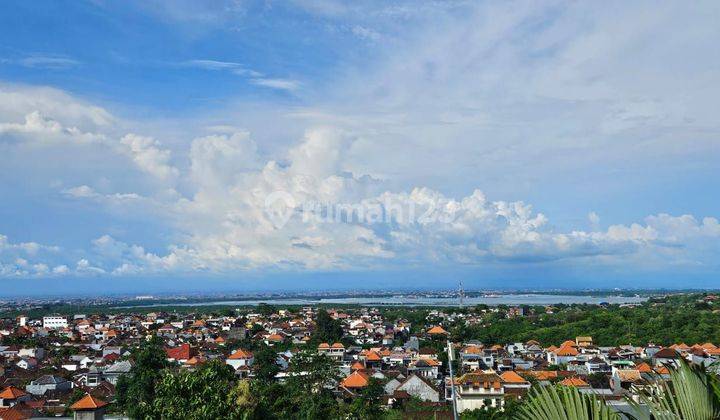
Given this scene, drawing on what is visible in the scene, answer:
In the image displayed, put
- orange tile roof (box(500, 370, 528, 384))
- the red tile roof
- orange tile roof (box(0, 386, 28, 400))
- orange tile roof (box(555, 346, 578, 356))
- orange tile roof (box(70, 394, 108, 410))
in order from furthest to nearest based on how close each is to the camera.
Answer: orange tile roof (box(555, 346, 578, 356)) < the red tile roof < orange tile roof (box(500, 370, 528, 384)) < orange tile roof (box(0, 386, 28, 400)) < orange tile roof (box(70, 394, 108, 410))

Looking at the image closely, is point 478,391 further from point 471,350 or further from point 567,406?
point 567,406

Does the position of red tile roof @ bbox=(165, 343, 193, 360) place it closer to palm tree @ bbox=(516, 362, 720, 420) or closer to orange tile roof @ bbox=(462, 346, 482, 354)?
orange tile roof @ bbox=(462, 346, 482, 354)

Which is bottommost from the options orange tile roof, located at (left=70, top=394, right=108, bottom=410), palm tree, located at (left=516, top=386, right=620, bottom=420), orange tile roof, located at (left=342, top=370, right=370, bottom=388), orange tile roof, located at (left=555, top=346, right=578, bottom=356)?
orange tile roof, located at (left=342, top=370, right=370, bottom=388)

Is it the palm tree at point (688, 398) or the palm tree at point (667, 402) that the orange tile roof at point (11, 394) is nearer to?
the palm tree at point (667, 402)

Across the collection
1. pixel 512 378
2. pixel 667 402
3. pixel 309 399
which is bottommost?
pixel 512 378

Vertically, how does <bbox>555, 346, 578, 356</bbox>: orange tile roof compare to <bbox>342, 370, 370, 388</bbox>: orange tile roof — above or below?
above

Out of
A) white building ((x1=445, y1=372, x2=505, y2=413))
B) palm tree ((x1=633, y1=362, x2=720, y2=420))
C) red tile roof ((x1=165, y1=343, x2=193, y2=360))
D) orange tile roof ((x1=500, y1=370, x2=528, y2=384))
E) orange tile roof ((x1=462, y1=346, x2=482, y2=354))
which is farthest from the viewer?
orange tile roof ((x1=462, y1=346, x2=482, y2=354))

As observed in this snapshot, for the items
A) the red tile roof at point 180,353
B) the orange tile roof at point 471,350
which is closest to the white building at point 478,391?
the orange tile roof at point 471,350

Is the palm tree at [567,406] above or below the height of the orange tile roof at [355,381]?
above

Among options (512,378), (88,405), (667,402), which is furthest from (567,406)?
(512,378)

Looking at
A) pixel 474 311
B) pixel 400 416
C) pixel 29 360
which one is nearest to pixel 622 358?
pixel 400 416

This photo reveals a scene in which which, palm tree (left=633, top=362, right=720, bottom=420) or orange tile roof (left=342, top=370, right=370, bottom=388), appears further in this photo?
orange tile roof (left=342, top=370, right=370, bottom=388)

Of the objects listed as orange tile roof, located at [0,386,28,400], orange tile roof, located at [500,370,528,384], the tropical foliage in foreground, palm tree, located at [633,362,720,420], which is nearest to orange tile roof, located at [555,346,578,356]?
orange tile roof, located at [500,370,528,384]
